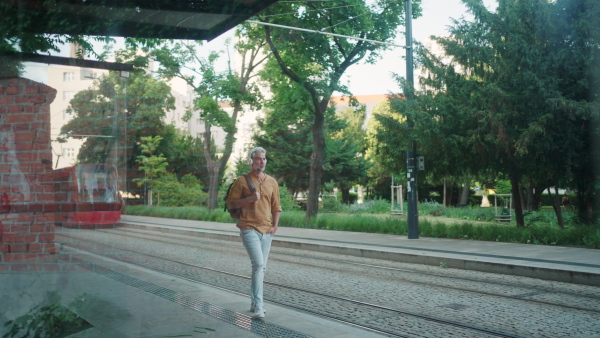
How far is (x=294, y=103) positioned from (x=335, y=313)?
17571 millimetres

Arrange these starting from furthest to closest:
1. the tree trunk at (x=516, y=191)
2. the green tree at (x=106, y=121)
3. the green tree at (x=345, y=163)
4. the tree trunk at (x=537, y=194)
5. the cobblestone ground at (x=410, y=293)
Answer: the green tree at (x=345, y=163)
the tree trunk at (x=537, y=194)
the tree trunk at (x=516, y=191)
the cobblestone ground at (x=410, y=293)
the green tree at (x=106, y=121)

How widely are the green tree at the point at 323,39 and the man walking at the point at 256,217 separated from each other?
593 inches

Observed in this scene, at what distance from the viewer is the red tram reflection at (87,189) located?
543 centimetres

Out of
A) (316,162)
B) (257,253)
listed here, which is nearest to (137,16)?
(257,253)

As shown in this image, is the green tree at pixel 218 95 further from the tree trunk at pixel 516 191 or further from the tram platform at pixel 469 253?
the tree trunk at pixel 516 191

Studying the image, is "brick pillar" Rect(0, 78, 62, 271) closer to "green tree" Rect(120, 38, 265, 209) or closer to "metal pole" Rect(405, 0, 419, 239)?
"metal pole" Rect(405, 0, 419, 239)

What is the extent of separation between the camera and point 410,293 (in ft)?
30.0

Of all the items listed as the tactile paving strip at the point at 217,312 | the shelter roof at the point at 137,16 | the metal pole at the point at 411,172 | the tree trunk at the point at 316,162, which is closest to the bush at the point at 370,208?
the tree trunk at the point at 316,162

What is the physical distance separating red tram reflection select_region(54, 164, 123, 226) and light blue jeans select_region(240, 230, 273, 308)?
1513 millimetres

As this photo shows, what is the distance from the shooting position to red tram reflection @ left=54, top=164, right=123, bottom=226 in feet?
17.8

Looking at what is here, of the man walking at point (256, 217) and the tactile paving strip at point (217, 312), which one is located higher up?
the man walking at point (256, 217)

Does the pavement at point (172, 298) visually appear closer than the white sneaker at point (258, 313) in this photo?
Yes

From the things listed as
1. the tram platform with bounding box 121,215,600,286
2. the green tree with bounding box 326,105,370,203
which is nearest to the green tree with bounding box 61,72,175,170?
the tram platform with bounding box 121,215,600,286

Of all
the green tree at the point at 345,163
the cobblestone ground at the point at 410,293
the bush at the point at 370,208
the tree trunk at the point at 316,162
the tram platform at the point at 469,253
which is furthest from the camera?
the green tree at the point at 345,163
